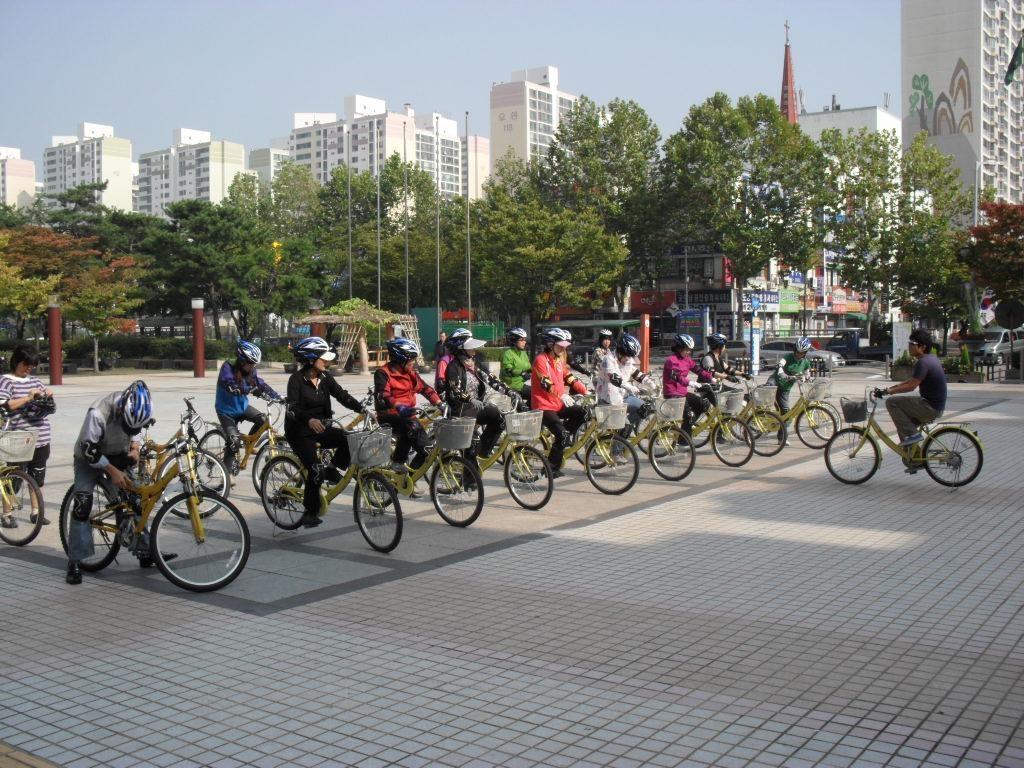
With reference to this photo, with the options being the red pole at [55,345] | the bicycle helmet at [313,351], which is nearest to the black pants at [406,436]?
the bicycle helmet at [313,351]

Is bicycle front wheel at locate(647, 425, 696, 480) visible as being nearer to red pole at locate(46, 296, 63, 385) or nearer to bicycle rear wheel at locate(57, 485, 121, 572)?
bicycle rear wheel at locate(57, 485, 121, 572)

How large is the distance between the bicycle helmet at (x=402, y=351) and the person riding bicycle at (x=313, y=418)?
1123 mm

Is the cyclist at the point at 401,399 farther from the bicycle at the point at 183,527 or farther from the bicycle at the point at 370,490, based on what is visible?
the bicycle at the point at 183,527

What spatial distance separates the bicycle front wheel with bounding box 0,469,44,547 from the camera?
836 cm

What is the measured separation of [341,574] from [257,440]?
379 cm

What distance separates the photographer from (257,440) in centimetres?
1073

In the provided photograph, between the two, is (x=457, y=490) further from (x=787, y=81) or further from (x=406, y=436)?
(x=787, y=81)

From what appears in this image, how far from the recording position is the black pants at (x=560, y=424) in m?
10.4

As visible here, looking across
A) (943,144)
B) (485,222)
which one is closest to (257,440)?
(485,222)

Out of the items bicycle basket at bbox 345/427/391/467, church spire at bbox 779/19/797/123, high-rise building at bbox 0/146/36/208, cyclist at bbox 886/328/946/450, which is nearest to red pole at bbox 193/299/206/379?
cyclist at bbox 886/328/946/450

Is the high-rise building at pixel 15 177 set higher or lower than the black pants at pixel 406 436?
higher

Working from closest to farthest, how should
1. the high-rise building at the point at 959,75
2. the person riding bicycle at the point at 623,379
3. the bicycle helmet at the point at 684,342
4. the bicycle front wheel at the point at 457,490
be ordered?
1. the bicycle front wheel at the point at 457,490
2. the person riding bicycle at the point at 623,379
3. the bicycle helmet at the point at 684,342
4. the high-rise building at the point at 959,75

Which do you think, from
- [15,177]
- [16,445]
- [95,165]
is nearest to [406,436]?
[16,445]

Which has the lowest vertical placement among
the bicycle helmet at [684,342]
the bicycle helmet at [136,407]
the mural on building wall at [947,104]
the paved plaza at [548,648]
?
the paved plaza at [548,648]
